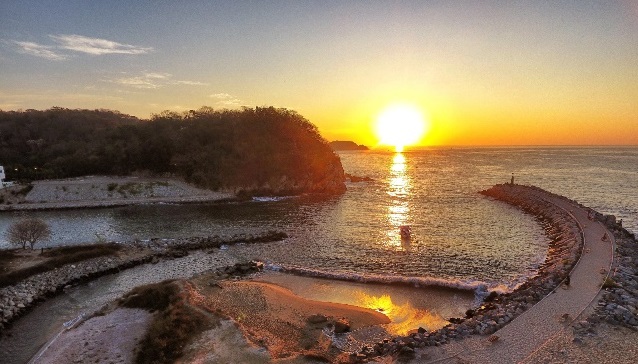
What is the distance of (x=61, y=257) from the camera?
3066 cm

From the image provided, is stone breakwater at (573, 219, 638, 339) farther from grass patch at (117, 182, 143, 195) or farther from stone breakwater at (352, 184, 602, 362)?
grass patch at (117, 182, 143, 195)

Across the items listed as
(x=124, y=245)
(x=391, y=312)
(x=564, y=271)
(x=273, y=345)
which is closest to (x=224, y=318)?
(x=273, y=345)

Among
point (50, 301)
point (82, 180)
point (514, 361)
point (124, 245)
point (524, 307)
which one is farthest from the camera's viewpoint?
point (82, 180)

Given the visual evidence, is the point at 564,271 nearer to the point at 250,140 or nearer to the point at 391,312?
the point at 391,312

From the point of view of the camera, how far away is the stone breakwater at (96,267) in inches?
912

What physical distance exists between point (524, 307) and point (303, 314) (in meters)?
12.4

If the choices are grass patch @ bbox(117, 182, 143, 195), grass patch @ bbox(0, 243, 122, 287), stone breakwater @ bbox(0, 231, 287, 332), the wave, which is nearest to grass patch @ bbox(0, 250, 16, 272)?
grass patch @ bbox(0, 243, 122, 287)

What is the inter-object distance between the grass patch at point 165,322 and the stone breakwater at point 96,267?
5.88 metres

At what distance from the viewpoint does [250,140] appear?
79.9 metres

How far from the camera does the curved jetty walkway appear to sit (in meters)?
16.4

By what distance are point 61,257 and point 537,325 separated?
34038 mm

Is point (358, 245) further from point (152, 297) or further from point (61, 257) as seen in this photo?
point (61, 257)

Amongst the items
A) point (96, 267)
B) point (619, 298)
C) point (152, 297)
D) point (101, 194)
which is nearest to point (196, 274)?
point (152, 297)

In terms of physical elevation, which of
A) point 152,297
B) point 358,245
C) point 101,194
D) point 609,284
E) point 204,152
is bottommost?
point 358,245
